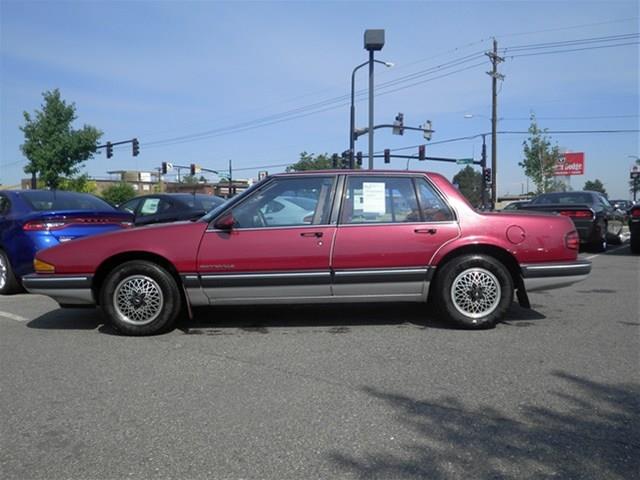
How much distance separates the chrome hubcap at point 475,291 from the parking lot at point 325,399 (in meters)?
0.23

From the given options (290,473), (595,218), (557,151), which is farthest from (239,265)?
(557,151)

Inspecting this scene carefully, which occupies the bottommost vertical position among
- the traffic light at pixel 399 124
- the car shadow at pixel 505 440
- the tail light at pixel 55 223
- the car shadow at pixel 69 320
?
the car shadow at pixel 505 440

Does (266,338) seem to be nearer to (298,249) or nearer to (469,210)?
(298,249)

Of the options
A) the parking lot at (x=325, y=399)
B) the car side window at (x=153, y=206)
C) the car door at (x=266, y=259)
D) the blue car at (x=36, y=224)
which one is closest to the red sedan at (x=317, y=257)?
the car door at (x=266, y=259)

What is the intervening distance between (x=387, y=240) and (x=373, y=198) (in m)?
0.44

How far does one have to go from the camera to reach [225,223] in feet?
15.9

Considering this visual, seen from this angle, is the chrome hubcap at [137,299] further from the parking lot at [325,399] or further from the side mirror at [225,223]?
the side mirror at [225,223]

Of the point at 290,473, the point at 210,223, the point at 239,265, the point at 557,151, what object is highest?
the point at 557,151

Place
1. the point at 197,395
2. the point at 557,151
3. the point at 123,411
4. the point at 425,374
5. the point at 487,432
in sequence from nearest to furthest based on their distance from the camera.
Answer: the point at 487,432 < the point at 123,411 < the point at 197,395 < the point at 425,374 < the point at 557,151

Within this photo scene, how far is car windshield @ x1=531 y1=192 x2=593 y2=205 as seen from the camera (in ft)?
40.4

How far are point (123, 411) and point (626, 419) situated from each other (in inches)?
115

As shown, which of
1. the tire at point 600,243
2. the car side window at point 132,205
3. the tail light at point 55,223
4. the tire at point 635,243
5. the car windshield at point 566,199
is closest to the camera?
the tail light at point 55,223

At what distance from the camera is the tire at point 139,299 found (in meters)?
4.90

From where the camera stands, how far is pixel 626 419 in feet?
9.89
